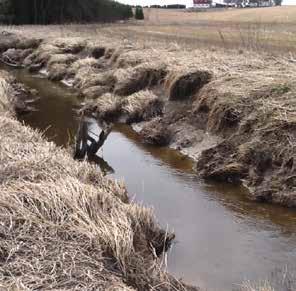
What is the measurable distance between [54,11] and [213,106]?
40320 mm

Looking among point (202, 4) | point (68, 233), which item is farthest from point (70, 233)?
point (202, 4)

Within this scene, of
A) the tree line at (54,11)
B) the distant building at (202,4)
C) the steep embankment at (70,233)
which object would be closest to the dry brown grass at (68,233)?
the steep embankment at (70,233)

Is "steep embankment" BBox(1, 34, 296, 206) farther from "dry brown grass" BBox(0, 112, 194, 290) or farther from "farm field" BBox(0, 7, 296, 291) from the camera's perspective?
"dry brown grass" BBox(0, 112, 194, 290)

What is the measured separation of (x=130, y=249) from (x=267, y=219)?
3495 mm

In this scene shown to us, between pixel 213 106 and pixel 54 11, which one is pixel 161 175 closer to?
pixel 213 106

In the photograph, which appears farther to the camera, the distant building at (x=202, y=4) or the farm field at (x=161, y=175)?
the distant building at (x=202, y=4)

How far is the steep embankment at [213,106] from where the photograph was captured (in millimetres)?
10922

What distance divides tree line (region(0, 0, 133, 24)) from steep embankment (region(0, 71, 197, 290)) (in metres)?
42.4

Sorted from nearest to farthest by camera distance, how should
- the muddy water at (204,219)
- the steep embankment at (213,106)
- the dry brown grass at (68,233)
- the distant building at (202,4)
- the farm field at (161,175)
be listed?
the dry brown grass at (68,233) < the farm field at (161,175) < the muddy water at (204,219) < the steep embankment at (213,106) < the distant building at (202,4)

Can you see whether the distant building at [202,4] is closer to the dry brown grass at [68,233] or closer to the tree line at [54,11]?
the tree line at [54,11]

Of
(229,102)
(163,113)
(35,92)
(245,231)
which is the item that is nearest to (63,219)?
(245,231)

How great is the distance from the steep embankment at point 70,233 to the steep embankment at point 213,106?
3.30 meters

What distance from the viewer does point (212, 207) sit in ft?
31.9

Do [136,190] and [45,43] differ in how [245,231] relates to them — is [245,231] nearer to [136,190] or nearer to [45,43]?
[136,190]
